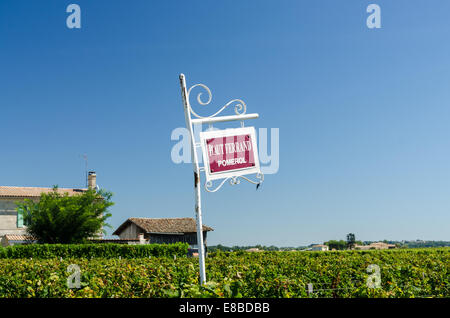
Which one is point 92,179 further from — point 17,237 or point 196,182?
point 196,182

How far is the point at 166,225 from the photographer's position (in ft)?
141

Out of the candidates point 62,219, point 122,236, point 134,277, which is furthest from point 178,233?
point 134,277

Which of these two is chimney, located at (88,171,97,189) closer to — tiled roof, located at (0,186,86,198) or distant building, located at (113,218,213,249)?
tiled roof, located at (0,186,86,198)

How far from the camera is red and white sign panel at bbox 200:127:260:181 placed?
481cm

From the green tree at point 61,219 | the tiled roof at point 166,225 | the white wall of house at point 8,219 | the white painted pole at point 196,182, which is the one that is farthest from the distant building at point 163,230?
the white painted pole at point 196,182

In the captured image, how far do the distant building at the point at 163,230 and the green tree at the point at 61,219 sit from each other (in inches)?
243

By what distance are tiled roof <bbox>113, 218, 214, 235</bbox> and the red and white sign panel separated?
121 feet

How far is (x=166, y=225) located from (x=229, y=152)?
128 ft

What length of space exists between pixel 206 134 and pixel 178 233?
1498 inches

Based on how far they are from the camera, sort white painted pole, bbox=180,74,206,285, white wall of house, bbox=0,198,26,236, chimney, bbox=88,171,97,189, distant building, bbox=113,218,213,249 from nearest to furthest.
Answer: white painted pole, bbox=180,74,206,285 → white wall of house, bbox=0,198,26,236 → distant building, bbox=113,218,213,249 → chimney, bbox=88,171,97,189

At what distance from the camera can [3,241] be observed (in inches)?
1380

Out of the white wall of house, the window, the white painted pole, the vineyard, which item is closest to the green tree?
the window

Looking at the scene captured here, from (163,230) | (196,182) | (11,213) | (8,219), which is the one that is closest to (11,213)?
(11,213)
